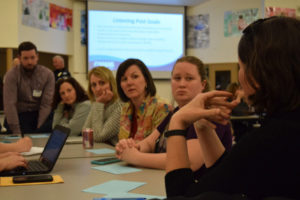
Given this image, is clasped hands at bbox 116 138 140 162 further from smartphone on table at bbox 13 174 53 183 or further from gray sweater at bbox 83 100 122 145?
gray sweater at bbox 83 100 122 145

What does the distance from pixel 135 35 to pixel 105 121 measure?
487 centimetres

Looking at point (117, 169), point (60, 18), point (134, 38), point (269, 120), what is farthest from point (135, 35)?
point (269, 120)

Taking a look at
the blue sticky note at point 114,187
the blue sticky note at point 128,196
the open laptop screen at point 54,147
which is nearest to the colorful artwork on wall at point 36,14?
the open laptop screen at point 54,147

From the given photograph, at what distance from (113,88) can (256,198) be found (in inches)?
89.0

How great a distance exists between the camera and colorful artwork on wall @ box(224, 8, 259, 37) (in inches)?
279

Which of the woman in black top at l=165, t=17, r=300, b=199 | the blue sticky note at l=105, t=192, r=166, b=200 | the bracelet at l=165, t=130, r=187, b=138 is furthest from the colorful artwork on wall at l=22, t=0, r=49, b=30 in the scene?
the woman in black top at l=165, t=17, r=300, b=199

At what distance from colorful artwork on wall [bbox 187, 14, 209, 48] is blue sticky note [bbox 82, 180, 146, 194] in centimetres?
658

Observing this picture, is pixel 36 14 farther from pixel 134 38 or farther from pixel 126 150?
pixel 126 150

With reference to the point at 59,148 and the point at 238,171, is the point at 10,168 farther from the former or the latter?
the point at 238,171

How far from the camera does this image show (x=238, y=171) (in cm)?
87

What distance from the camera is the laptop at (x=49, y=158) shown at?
1639mm

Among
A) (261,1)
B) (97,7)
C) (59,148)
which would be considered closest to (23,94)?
(59,148)

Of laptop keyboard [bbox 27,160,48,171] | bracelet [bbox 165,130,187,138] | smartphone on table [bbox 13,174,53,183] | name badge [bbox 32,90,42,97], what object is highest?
bracelet [bbox 165,130,187,138]

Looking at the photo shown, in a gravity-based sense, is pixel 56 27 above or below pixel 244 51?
above
